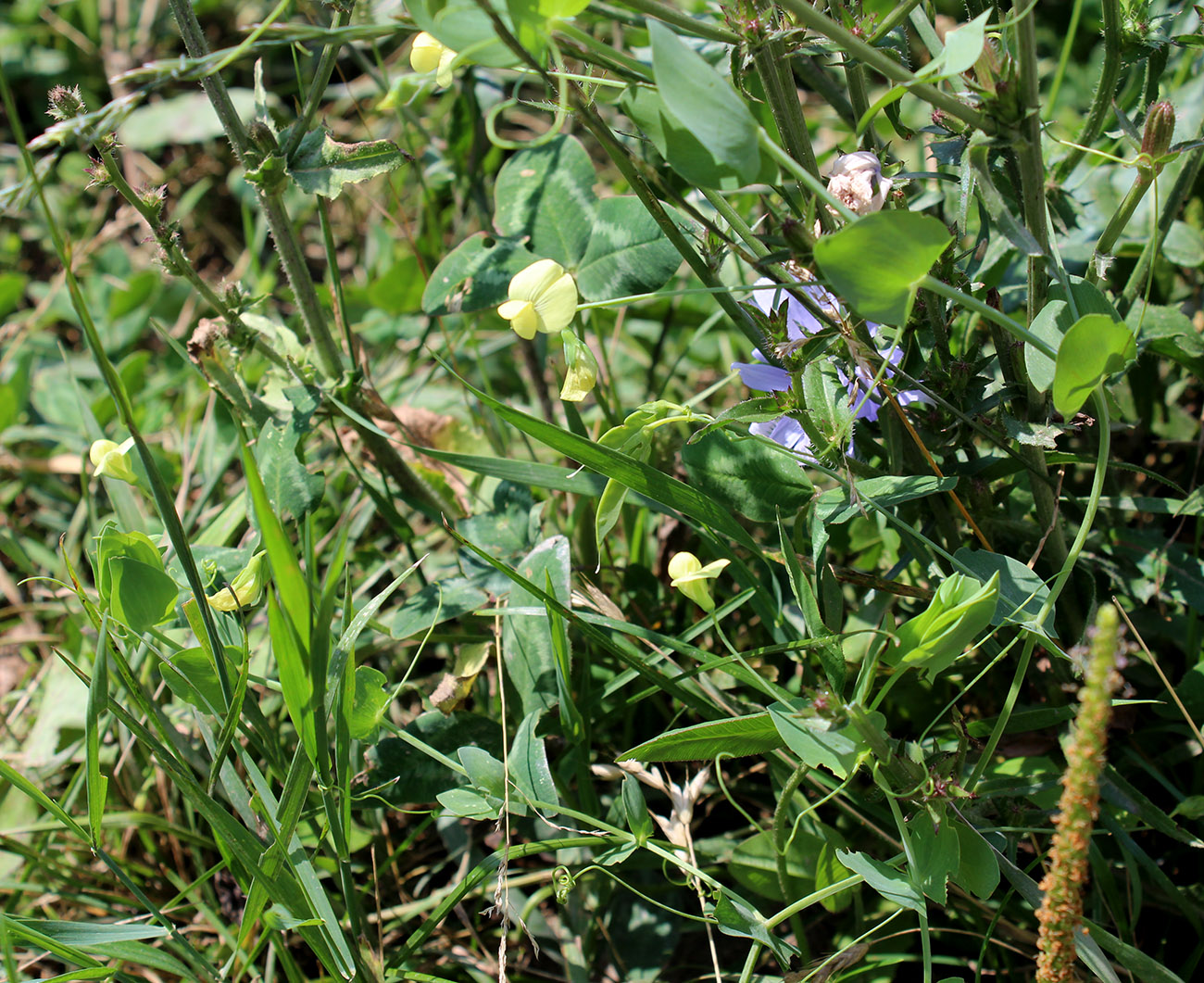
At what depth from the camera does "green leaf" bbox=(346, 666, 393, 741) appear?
3.59 ft

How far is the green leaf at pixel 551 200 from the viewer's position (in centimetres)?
143

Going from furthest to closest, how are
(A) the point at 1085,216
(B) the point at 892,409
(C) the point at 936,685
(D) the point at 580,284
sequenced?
1. (A) the point at 1085,216
2. (D) the point at 580,284
3. (C) the point at 936,685
4. (B) the point at 892,409

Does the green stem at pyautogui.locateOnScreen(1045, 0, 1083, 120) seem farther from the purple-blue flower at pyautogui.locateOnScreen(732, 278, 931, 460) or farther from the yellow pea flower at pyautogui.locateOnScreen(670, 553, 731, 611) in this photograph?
the yellow pea flower at pyautogui.locateOnScreen(670, 553, 731, 611)

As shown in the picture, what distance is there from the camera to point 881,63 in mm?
765

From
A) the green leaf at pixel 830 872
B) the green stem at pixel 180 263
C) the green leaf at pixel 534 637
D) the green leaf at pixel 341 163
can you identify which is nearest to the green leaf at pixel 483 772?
the green leaf at pixel 534 637

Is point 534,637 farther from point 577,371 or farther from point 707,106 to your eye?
point 707,106

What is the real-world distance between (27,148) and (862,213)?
709 mm

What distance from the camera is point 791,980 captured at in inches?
38.2

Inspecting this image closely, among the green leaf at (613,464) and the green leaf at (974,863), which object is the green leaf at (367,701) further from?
the green leaf at (974,863)

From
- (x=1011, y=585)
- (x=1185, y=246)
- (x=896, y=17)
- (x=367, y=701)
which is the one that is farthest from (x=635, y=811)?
(x=1185, y=246)

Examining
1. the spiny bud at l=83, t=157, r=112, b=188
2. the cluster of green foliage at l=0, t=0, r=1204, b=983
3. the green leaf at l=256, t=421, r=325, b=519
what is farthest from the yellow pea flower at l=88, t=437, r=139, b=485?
the spiny bud at l=83, t=157, r=112, b=188

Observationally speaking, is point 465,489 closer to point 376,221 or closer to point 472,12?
point 472,12

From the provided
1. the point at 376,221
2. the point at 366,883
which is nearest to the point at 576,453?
the point at 366,883

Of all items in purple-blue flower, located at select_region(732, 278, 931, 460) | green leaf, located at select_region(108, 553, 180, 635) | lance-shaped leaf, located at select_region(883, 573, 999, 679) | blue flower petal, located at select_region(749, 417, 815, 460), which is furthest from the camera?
blue flower petal, located at select_region(749, 417, 815, 460)
